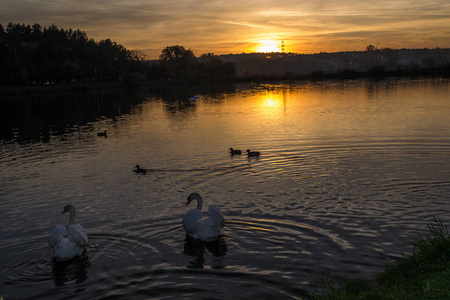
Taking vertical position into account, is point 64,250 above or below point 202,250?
above

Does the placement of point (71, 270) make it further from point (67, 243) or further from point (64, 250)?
point (67, 243)

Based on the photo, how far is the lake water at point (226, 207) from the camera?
1110cm

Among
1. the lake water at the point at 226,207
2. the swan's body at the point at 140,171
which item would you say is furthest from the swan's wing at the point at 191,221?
the swan's body at the point at 140,171

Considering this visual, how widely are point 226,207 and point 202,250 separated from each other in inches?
141

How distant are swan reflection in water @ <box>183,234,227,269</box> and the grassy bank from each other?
2.98 m

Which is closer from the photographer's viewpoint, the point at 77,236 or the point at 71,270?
the point at 71,270

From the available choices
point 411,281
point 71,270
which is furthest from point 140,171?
point 411,281

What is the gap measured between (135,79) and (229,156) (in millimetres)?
154383

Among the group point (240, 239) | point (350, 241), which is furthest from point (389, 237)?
point (240, 239)

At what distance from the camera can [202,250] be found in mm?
12820

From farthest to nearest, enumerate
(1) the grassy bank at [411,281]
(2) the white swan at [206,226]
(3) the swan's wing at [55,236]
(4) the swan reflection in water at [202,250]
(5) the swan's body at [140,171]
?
(5) the swan's body at [140,171]
(2) the white swan at [206,226]
(3) the swan's wing at [55,236]
(4) the swan reflection in water at [202,250]
(1) the grassy bank at [411,281]

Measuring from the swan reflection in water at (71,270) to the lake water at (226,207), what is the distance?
5 cm

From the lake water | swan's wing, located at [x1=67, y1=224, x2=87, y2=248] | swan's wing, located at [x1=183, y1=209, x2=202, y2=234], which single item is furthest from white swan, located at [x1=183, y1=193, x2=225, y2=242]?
swan's wing, located at [x1=67, y1=224, x2=87, y2=248]

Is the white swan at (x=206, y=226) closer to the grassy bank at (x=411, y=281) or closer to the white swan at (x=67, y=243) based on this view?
the white swan at (x=67, y=243)
